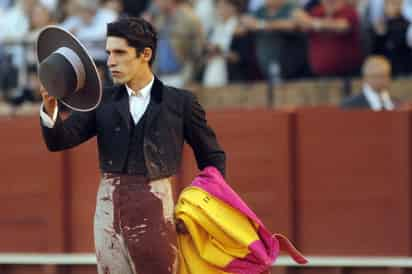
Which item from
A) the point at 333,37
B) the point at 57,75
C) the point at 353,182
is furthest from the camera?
the point at 333,37

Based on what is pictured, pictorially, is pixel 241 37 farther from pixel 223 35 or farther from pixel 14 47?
pixel 14 47

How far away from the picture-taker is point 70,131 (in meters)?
5.76

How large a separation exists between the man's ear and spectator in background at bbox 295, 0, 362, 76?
187 inches

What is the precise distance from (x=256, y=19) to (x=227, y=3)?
244mm

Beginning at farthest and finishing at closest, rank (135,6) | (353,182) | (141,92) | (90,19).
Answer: (135,6), (90,19), (353,182), (141,92)

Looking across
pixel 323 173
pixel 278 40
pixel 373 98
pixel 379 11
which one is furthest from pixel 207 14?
pixel 323 173

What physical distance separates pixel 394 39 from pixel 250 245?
466 centimetres

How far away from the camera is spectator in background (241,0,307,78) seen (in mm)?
10734

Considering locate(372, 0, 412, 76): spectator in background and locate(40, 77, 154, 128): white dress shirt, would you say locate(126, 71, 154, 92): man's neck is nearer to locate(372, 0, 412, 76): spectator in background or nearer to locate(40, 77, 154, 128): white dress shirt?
locate(40, 77, 154, 128): white dress shirt

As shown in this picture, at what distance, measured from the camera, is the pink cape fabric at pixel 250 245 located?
5988mm

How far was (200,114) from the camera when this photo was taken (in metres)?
5.98

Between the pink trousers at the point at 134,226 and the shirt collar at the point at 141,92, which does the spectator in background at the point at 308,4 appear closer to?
the shirt collar at the point at 141,92

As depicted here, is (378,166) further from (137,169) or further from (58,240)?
(137,169)

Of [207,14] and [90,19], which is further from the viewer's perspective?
[90,19]
